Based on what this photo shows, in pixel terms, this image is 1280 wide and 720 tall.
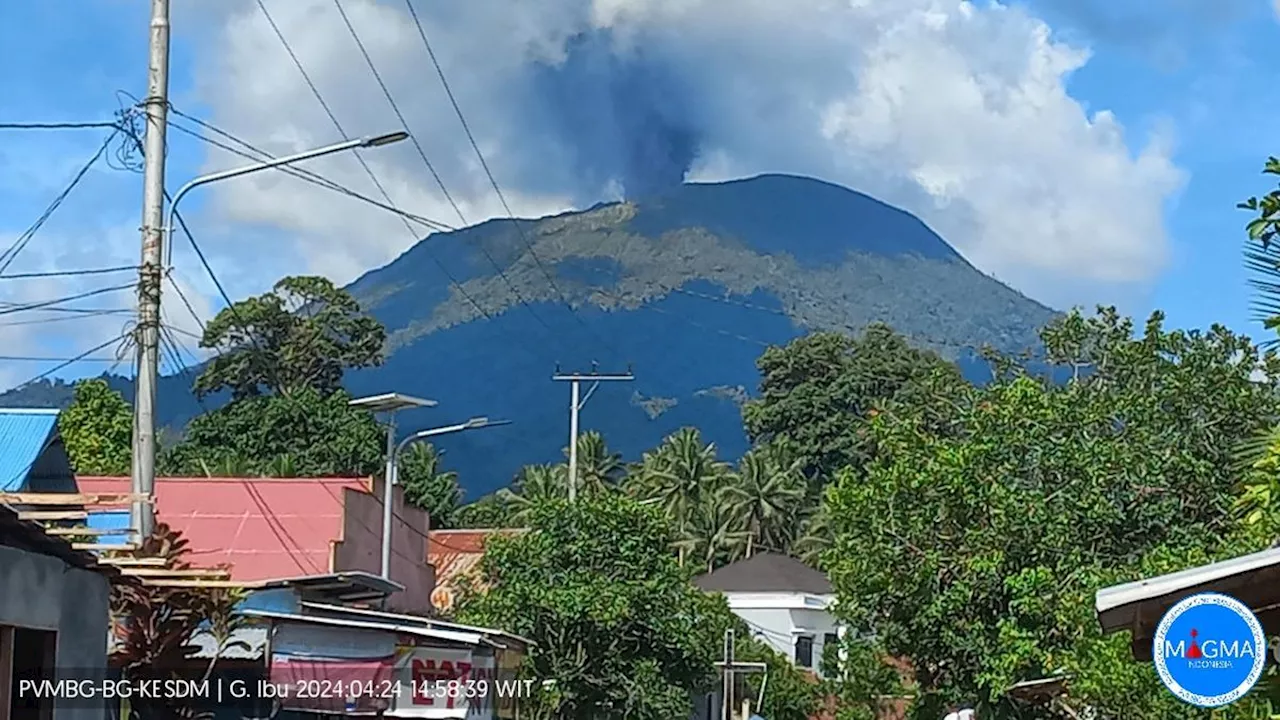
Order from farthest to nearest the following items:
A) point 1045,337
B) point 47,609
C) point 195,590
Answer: point 1045,337 → point 195,590 → point 47,609

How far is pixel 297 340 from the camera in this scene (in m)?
66.8

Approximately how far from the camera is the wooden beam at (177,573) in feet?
44.1

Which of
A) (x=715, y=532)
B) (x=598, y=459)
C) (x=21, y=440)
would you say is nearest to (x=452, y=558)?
(x=21, y=440)

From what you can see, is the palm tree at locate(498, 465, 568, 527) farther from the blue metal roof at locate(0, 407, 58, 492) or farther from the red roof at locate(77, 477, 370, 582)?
the blue metal roof at locate(0, 407, 58, 492)

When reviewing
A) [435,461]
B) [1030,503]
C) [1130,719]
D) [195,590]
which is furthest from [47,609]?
[435,461]

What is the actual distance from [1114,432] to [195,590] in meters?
15.4

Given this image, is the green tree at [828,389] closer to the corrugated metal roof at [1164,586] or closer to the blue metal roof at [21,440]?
the blue metal roof at [21,440]

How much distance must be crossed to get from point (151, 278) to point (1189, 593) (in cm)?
1136

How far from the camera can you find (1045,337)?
31672 mm

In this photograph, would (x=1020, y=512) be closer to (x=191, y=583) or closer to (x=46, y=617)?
(x=191, y=583)

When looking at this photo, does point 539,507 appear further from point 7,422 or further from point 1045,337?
point 7,422

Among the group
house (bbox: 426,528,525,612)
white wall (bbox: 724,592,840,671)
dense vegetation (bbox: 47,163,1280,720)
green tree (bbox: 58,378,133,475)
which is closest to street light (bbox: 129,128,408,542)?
dense vegetation (bbox: 47,163,1280,720)

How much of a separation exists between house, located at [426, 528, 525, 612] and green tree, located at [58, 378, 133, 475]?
12.5 metres

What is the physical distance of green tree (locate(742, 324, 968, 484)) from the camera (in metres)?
77.7
